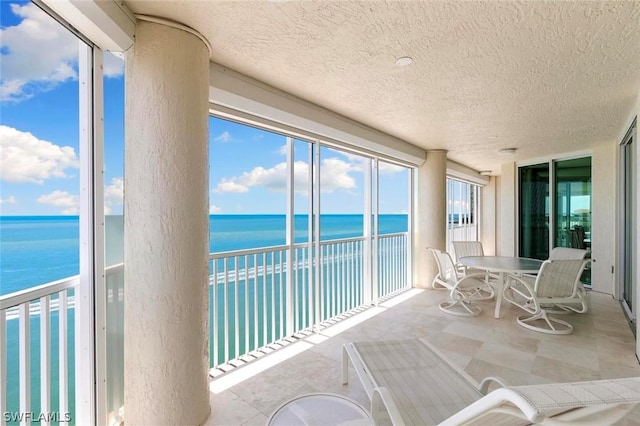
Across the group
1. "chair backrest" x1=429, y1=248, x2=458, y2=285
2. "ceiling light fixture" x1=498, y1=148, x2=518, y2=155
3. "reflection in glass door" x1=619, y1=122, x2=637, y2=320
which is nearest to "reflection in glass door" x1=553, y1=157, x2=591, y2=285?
"reflection in glass door" x1=619, y1=122, x2=637, y2=320

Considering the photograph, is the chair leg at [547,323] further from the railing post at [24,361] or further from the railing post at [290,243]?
the railing post at [24,361]

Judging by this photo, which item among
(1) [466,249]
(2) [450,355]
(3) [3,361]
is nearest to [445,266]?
(1) [466,249]

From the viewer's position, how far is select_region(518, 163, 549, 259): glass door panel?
20.4 ft

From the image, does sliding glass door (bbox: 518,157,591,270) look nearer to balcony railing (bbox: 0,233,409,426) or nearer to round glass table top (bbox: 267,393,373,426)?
balcony railing (bbox: 0,233,409,426)

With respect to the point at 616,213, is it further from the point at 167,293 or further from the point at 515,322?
the point at 167,293

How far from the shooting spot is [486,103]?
3025mm

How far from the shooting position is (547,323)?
3.42m

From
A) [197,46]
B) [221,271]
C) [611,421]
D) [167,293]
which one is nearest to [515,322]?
[611,421]

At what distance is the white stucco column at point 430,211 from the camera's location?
208 inches

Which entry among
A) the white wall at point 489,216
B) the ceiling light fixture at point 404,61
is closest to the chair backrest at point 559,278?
the ceiling light fixture at point 404,61

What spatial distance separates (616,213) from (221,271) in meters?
5.87

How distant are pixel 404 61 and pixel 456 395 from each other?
2.16m

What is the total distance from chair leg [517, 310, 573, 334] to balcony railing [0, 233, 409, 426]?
1853mm

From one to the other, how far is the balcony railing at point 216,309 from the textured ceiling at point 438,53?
1610mm
